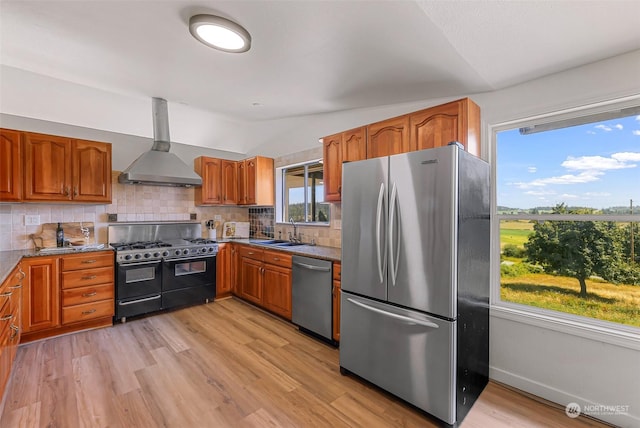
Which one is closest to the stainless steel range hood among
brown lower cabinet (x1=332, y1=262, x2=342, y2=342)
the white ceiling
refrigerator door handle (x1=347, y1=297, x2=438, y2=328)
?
the white ceiling

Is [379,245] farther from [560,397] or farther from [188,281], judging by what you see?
[188,281]

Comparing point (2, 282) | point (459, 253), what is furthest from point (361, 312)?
point (2, 282)

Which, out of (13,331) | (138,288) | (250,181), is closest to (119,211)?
(138,288)

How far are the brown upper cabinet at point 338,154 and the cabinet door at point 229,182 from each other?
6.94 feet

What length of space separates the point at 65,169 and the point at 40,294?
1377mm

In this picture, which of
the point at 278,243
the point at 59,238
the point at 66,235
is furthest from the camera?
the point at 278,243

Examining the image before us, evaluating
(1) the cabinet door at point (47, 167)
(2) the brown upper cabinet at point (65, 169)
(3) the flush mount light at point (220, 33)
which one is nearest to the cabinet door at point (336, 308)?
(3) the flush mount light at point (220, 33)

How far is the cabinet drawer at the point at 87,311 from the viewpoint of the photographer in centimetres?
297

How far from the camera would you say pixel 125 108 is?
3455 millimetres

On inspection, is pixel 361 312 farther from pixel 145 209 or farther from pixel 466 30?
pixel 145 209

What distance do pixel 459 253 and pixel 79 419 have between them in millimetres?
2663

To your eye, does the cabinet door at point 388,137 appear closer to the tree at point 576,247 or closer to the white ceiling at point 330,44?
the white ceiling at point 330,44

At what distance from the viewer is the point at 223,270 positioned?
4172 millimetres

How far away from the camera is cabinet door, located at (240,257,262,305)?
3.70 metres
